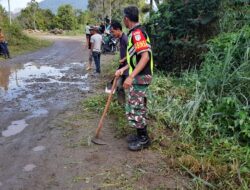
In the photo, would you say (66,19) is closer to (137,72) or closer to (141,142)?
(141,142)

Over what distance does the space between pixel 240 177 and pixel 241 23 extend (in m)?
4.44

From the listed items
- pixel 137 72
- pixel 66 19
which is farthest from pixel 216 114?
pixel 66 19

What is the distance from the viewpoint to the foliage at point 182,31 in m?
7.78

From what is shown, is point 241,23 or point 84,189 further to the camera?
point 241,23

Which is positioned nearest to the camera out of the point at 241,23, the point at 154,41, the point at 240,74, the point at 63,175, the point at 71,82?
the point at 63,175

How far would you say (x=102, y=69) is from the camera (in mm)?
12484

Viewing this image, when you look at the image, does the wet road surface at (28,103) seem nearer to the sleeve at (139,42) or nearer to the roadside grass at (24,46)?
the sleeve at (139,42)

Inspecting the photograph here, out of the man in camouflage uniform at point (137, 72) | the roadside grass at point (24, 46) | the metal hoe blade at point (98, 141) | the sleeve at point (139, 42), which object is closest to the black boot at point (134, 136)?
the man in camouflage uniform at point (137, 72)

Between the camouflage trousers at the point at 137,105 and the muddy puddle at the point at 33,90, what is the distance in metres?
2.14

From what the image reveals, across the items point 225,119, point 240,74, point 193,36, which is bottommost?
point 225,119

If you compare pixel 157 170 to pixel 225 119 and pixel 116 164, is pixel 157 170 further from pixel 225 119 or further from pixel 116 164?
pixel 225 119

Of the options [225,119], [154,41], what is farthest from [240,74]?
[154,41]

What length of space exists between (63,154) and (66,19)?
4599 centimetres

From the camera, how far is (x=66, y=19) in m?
48.6
